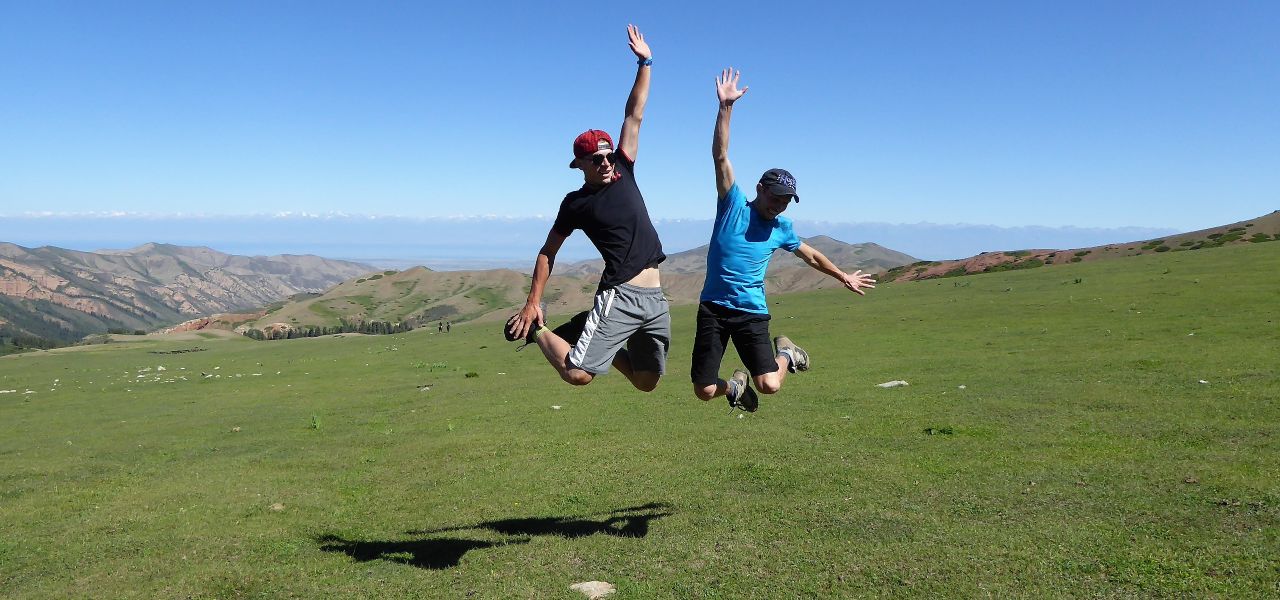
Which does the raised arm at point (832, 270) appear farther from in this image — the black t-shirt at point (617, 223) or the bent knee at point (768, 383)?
the black t-shirt at point (617, 223)

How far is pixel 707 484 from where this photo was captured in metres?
11.7

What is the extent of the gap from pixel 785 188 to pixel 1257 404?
420 inches

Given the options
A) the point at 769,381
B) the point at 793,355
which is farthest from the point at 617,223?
the point at 793,355

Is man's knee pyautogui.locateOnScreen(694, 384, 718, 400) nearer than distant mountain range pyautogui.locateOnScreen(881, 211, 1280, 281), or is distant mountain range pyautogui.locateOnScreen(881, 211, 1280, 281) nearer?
man's knee pyautogui.locateOnScreen(694, 384, 718, 400)

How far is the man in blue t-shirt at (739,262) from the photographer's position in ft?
31.0

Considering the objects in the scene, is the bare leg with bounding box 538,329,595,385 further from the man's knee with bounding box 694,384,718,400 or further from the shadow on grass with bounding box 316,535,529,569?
the shadow on grass with bounding box 316,535,529,569

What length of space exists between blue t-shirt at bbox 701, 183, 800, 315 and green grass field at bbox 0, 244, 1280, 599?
288cm

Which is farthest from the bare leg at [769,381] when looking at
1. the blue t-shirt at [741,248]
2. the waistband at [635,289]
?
the waistband at [635,289]

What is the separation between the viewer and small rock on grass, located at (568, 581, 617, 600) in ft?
25.8

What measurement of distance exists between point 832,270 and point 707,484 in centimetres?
386

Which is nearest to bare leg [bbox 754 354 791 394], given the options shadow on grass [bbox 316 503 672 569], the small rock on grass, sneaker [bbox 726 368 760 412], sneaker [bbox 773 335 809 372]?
sneaker [bbox 726 368 760 412]

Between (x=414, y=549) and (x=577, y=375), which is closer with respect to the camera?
(x=577, y=375)

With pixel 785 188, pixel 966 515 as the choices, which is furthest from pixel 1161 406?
pixel 785 188

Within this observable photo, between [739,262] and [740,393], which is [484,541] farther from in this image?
[739,262]
